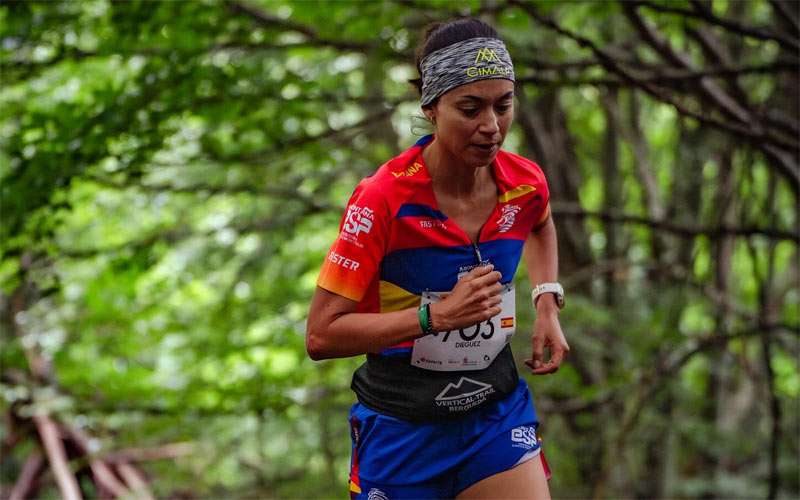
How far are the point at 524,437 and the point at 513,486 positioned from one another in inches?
6.0

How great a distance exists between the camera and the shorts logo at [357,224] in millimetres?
2648

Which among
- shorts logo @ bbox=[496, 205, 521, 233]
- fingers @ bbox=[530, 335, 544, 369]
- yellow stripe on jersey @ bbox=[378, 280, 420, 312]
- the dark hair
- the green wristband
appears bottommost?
fingers @ bbox=[530, 335, 544, 369]

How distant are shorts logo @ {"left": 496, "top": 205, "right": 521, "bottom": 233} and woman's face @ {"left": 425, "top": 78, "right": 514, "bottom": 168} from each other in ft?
0.80

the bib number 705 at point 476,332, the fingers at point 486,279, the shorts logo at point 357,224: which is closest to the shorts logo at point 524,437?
the bib number 705 at point 476,332

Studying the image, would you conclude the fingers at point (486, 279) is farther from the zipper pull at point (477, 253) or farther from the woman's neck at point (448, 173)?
the woman's neck at point (448, 173)

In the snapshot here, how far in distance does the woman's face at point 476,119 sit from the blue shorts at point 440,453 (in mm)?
764

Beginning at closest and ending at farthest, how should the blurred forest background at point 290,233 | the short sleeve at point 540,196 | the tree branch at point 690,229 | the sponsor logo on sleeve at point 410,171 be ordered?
the sponsor logo on sleeve at point 410,171
the short sleeve at point 540,196
the blurred forest background at point 290,233
the tree branch at point 690,229

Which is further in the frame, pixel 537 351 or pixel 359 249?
pixel 537 351

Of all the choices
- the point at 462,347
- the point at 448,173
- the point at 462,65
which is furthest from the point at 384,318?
the point at 462,65

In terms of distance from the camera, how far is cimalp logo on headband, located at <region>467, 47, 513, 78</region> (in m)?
2.63

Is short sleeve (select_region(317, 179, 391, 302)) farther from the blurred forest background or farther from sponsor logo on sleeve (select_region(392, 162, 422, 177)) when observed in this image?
the blurred forest background

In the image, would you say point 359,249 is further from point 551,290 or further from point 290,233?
point 290,233

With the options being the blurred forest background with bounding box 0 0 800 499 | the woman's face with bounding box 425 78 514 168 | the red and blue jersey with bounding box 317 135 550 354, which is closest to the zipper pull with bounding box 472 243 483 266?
the red and blue jersey with bounding box 317 135 550 354

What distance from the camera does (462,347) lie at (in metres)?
2.84
